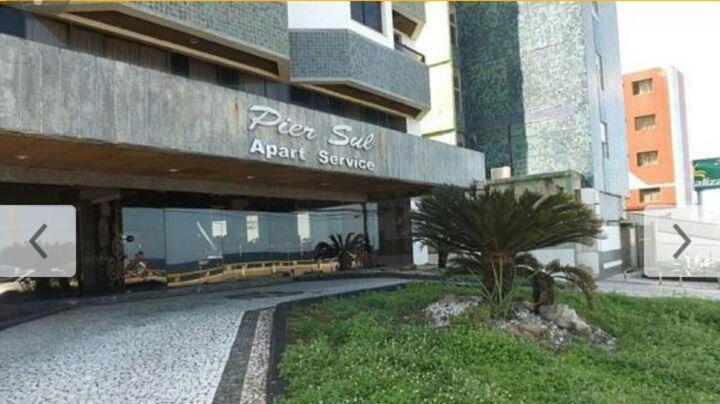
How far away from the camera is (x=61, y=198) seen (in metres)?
15.4

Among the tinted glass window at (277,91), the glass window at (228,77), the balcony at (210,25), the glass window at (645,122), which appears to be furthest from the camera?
the glass window at (645,122)

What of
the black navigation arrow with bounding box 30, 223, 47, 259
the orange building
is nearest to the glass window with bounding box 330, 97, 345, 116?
the black navigation arrow with bounding box 30, 223, 47, 259

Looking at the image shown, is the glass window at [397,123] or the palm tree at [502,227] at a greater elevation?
the glass window at [397,123]

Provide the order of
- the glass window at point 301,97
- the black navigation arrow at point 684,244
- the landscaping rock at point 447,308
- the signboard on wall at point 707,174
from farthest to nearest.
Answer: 1. the signboard on wall at point 707,174
2. the black navigation arrow at point 684,244
3. the glass window at point 301,97
4. the landscaping rock at point 447,308

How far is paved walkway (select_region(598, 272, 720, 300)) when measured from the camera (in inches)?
699

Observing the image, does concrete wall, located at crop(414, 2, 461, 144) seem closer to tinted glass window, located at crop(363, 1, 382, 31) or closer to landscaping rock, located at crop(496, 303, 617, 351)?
tinted glass window, located at crop(363, 1, 382, 31)

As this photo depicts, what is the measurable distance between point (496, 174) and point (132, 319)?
2019cm

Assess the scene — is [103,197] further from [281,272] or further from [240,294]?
[281,272]

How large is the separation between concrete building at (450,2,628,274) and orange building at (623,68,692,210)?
2144 cm

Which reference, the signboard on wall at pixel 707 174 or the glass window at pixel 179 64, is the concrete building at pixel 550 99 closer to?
the glass window at pixel 179 64

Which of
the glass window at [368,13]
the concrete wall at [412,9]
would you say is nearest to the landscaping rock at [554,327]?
the glass window at [368,13]

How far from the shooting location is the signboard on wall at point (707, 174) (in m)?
51.3

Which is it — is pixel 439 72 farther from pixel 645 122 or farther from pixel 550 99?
pixel 645 122

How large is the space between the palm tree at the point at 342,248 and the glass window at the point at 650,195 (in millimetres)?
35464
